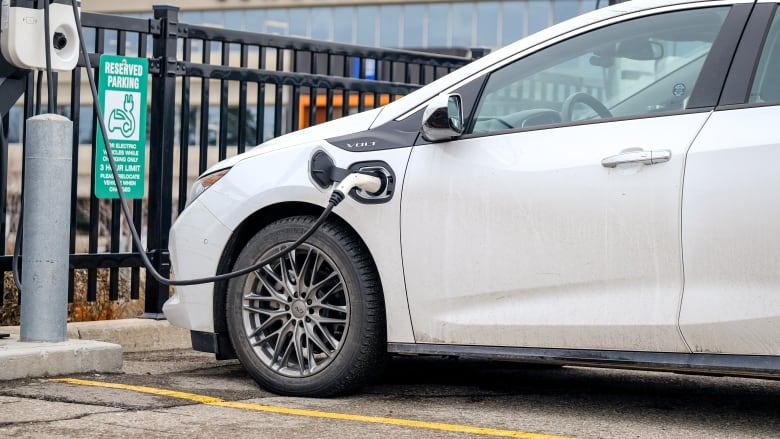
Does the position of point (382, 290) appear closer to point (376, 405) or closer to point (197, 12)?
point (376, 405)

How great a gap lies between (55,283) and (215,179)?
97 centimetres

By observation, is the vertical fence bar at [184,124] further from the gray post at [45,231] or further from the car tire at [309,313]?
the car tire at [309,313]

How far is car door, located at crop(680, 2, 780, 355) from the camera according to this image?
447 cm

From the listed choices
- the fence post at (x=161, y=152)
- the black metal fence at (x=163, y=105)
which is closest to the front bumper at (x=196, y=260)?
the black metal fence at (x=163, y=105)

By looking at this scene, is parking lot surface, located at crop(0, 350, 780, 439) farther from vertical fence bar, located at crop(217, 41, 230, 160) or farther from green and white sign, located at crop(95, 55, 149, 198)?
vertical fence bar, located at crop(217, 41, 230, 160)

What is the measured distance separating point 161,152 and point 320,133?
2.69 metres

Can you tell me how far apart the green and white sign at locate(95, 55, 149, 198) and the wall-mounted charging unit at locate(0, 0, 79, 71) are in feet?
4.05

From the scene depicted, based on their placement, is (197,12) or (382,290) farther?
(197,12)

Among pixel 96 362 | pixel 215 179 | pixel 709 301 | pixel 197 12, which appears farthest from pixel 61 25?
pixel 197 12

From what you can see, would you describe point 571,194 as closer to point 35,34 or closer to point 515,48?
point 515,48

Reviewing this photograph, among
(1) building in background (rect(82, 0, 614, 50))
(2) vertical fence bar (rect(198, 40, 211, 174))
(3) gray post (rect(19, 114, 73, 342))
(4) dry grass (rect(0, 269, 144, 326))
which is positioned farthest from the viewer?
(1) building in background (rect(82, 0, 614, 50))

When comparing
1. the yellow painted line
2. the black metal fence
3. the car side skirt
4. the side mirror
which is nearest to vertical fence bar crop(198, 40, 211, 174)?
the black metal fence

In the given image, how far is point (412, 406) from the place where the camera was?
527 centimetres

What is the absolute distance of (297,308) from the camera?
5.45m
